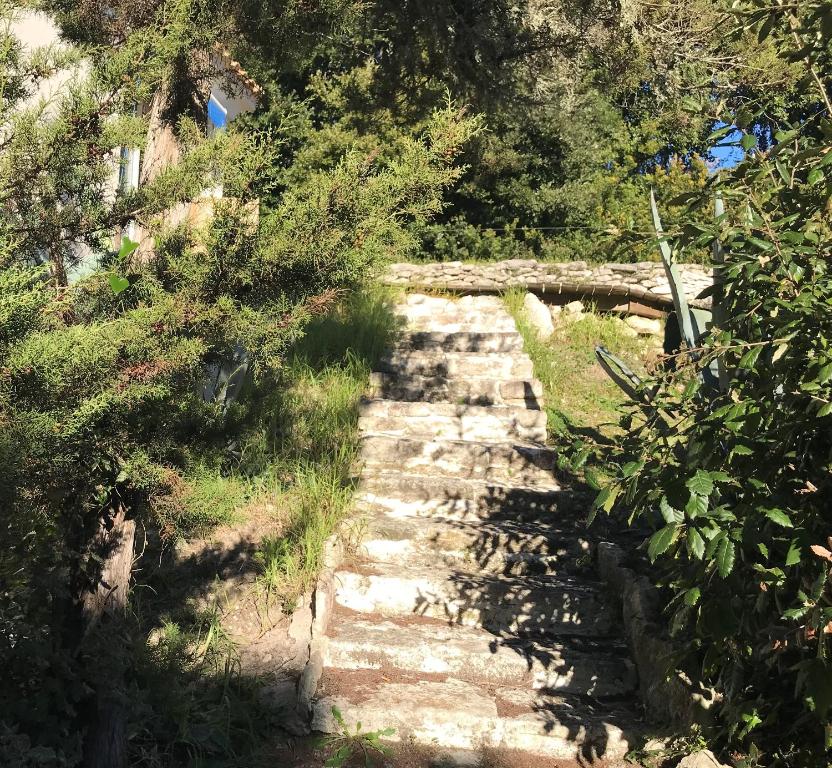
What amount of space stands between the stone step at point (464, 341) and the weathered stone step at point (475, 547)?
360 centimetres

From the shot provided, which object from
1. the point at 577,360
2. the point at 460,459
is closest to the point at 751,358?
the point at 460,459

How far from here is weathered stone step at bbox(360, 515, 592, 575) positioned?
17.5 ft

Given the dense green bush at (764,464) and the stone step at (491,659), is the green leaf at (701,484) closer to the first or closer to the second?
the dense green bush at (764,464)

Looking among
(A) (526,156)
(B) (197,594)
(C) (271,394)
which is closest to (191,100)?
(B) (197,594)

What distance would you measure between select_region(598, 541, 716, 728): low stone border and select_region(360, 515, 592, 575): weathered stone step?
395 millimetres

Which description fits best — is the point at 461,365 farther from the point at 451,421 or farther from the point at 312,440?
the point at 312,440

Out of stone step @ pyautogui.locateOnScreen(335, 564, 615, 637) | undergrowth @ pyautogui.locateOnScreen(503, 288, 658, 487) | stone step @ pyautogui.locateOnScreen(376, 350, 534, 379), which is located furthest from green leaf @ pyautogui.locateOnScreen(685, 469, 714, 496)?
stone step @ pyautogui.locateOnScreen(376, 350, 534, 379)

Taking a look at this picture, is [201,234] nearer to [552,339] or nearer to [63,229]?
[63,229]

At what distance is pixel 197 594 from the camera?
496 centimetres

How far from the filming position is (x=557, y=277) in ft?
35.2

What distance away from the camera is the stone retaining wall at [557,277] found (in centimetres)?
1048

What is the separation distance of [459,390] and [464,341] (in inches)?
48.0

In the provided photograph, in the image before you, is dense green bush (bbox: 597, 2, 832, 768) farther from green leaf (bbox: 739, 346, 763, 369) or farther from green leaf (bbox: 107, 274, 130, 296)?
green leaf (bbox: 107, 274, 130, 296)

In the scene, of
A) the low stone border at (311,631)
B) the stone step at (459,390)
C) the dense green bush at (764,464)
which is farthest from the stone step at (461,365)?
the dense green bush at (764,464)
